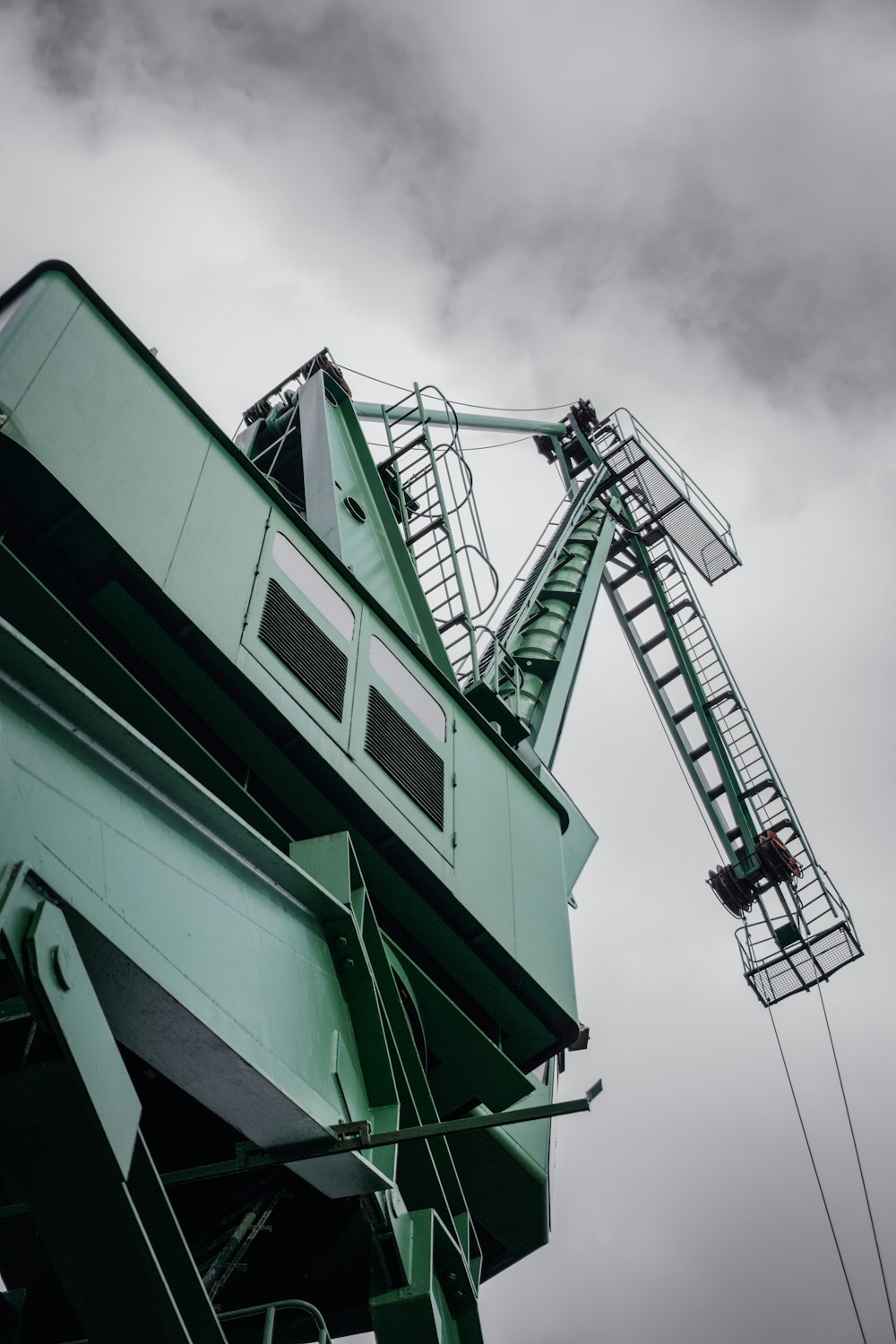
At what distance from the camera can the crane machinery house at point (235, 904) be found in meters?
3.17

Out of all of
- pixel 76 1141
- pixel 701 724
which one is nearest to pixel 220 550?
pixel 76 1141

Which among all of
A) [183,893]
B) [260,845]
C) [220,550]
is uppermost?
[220,550]

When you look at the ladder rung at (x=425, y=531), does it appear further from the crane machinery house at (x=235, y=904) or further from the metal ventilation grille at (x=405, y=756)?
the metal ventilation grille at (x=405, y=756)

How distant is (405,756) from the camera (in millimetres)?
6781

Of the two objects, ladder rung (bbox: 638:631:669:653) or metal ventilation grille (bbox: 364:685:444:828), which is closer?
metal ventilation grille (bbox: 364:685:444:828)

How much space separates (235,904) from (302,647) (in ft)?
8.08

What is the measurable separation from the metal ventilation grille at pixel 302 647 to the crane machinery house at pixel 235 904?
0.02 metres

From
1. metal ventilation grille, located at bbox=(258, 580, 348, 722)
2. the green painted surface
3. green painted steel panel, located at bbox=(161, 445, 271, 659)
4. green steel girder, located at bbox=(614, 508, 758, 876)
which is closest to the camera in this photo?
the green painted surface

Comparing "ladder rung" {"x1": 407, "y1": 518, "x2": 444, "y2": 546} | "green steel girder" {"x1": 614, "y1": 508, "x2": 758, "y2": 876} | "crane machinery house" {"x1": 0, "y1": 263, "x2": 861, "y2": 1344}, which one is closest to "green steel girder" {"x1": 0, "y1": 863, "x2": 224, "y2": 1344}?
"crane machinery house" {"x1": 0, "y1": 263, "x2": 861, "y2": 1344}

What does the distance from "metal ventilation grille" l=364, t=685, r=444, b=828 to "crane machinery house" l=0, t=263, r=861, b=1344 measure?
22 mm

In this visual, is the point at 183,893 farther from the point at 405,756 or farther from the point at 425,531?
the point at 425,531

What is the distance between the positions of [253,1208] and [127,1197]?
7.54 ft

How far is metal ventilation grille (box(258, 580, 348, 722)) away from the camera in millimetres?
6234

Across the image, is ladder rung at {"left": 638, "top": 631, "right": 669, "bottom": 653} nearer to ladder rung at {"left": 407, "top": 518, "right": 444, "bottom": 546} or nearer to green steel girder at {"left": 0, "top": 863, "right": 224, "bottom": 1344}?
ladder rung at {"left": 407, "top": 518, "right": 444, "bottom": 546}
